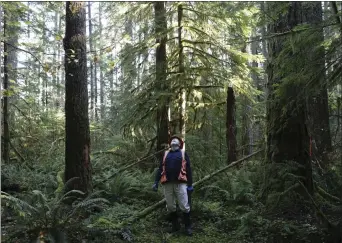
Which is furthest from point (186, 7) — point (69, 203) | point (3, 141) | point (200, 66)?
point (3, 141)

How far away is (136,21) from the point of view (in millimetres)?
12367

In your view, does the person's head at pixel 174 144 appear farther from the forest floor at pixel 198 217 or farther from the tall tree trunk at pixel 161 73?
the tall tree trunk at pixel 161 73

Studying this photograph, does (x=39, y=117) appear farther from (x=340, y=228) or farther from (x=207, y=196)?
(x=340, y=228)

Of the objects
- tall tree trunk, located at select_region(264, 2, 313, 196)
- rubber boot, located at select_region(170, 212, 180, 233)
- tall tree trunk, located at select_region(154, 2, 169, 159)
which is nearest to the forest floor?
rubber boot, located at select_region(170, 212, 180, 233)

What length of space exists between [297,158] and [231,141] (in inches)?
200

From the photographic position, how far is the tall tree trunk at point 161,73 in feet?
36.1

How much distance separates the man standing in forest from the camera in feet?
24.2

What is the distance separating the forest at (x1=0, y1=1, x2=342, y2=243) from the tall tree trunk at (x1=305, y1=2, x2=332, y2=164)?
0.09ft

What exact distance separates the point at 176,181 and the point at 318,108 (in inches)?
184

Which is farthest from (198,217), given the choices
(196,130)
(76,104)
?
(196,130)

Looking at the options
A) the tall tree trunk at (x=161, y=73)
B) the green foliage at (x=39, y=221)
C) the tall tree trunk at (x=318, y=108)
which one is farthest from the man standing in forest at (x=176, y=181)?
the tall tree trunk at (x=161, y=73)

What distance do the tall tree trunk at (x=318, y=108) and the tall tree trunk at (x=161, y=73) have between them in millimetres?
4287

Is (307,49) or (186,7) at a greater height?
(186,7)

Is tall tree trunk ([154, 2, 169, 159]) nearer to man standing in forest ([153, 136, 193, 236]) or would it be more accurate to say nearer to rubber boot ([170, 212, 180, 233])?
man standing in forest ([153, 136, 193, 236])
